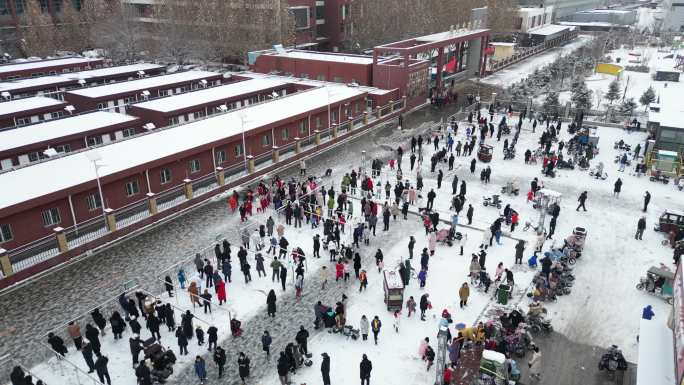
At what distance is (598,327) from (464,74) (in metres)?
44.2

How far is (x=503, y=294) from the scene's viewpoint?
16.8 metres

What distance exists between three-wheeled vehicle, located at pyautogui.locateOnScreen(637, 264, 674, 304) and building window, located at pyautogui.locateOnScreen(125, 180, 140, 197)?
21911 millimetres

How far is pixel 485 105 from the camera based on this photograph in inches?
1732

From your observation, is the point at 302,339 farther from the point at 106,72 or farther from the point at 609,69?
the point at 609,69

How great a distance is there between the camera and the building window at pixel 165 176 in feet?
80.5

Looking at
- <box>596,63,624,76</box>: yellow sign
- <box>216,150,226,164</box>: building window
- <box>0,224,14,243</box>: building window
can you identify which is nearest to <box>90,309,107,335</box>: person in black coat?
<box>0,224,14,243</box>: building window

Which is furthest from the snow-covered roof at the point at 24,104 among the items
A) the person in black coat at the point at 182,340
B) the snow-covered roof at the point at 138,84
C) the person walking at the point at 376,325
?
the person walking at the point at 376,325

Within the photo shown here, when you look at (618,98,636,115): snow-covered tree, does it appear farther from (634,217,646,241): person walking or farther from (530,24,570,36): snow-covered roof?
(530,24,570,36): snow-covered roof

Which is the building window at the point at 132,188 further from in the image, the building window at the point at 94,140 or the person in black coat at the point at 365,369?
the person in black coat at the point at 365,369

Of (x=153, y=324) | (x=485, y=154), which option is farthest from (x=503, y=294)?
(x=485, y=154)

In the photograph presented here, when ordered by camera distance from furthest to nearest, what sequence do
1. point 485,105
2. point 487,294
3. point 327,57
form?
→ point 327,57 < point 485,105 < point 487,294

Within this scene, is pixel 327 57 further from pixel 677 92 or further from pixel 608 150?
pixel 677 92

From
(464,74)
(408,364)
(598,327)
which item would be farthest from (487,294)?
(464,74)

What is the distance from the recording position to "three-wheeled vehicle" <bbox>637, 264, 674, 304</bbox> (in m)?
17.3
